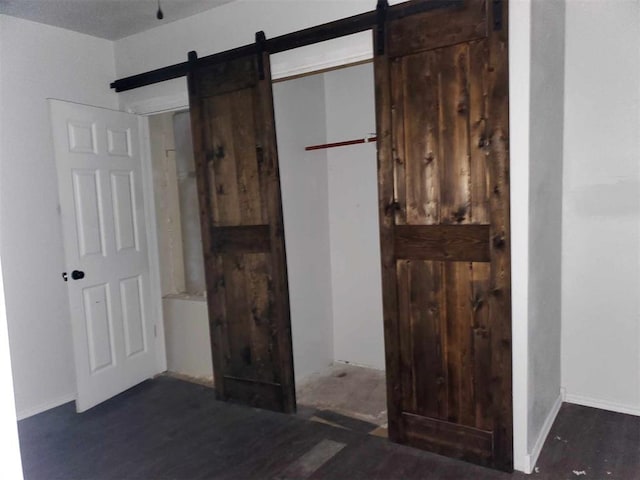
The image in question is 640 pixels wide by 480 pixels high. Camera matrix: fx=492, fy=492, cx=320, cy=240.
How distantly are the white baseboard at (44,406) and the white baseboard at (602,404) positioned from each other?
3393 millimetres

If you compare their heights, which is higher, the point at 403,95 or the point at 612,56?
the point at 612,56

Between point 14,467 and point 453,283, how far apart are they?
2083 mm

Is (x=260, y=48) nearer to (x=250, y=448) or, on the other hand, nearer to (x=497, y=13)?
(x=497, y=13)

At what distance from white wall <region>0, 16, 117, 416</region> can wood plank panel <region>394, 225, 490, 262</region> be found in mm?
2446

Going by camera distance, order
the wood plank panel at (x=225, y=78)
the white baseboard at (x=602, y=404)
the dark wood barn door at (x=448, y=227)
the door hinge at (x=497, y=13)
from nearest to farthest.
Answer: the door hinge at (x=497, y=13) < the dark wood barn door at (x=448, y=227) < the white baseboard at (x=602, y=404) < the wood plank panel at (x=225, y=78)

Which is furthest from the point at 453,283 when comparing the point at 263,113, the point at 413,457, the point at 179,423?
the point at 179,423

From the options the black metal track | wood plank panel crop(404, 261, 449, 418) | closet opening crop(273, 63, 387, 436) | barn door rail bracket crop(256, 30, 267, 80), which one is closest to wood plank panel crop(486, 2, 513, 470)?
wood plank panel crop(404, 261, 449, 418)

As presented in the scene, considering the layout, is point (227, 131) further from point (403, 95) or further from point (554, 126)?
point (554, 126)

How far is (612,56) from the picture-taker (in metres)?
2.82

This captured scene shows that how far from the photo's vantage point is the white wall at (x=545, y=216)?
7.68 ft

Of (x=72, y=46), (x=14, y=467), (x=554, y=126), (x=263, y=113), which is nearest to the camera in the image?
(x=14, y=467)

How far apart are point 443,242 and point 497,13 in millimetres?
1075

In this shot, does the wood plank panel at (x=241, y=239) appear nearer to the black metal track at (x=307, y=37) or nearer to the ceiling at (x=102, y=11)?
the black metal track at (x=307, y=37)

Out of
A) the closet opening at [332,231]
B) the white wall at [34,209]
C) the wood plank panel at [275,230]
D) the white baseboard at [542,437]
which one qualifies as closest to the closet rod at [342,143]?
the closet opening at [332,231]
